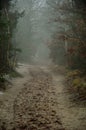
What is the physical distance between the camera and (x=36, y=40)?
161ft

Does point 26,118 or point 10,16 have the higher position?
point 10,16

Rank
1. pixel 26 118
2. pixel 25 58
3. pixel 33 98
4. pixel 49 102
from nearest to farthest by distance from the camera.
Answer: pixel 26 118 < pixel 49 102 < pixel 33 98 < pixel 25 58

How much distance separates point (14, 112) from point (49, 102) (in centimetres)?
214

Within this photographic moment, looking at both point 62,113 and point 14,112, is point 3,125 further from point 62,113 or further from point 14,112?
point 62,113

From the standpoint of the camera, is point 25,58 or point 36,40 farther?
point 36,40

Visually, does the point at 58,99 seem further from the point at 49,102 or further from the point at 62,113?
the point at 62,113

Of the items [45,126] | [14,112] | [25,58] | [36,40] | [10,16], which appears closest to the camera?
[45,126]

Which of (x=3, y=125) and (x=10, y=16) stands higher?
(x=10, y=16)

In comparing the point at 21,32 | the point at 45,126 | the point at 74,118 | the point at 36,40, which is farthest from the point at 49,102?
the point at 36,40

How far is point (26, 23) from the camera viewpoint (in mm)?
41250

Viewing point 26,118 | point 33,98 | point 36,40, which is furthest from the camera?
point 36,40

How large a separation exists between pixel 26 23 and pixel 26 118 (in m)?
33.9

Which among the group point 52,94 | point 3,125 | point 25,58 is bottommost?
point 25,58

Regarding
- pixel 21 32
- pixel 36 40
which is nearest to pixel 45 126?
pixel 21 32
